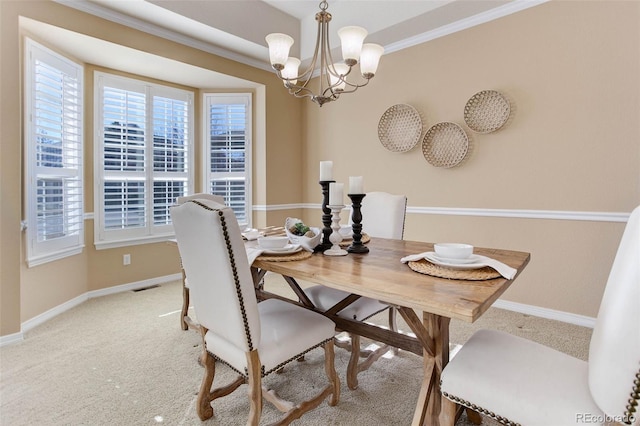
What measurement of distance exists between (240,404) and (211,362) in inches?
12.9

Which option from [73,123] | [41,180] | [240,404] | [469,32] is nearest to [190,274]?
[240,404]

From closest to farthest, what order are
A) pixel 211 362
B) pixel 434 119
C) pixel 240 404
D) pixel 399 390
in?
pixel 211 362 → pixel 240 404 → pixel 399 390 → pixel 434 119

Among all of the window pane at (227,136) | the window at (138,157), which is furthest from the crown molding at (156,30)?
the window at (138,157)

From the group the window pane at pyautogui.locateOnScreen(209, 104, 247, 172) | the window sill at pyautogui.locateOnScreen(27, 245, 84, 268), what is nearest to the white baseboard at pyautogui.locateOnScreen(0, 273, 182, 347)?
the window sill at pyautogui.locateOnScreen(27, 245, 84, 268)

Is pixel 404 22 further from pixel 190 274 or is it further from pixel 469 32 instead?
pixel 190 274

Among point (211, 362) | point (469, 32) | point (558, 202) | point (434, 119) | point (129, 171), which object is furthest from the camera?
point (129, 171)

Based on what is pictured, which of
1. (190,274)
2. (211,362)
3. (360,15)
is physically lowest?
(211,362)

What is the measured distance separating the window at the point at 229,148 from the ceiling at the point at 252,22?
1.13 feet

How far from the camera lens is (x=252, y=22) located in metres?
3.55

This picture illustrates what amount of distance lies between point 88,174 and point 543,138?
432 centimetres

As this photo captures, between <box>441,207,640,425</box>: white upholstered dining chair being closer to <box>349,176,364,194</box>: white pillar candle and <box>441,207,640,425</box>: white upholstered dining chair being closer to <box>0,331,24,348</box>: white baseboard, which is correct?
<box>349,176,364,194</box>: white pillar candle

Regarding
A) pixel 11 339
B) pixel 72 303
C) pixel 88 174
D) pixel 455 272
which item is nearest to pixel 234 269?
pixel 455 272

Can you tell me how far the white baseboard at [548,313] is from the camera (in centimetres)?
265

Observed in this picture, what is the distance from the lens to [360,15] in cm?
347
